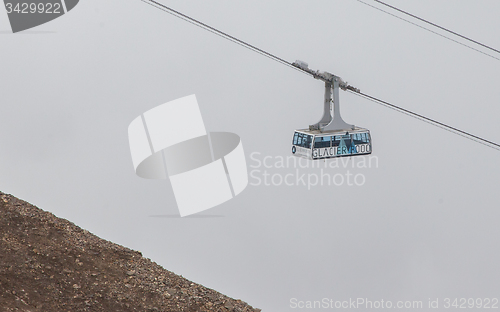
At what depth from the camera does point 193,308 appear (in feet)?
86.5

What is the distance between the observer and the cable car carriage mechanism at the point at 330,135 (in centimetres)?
2500

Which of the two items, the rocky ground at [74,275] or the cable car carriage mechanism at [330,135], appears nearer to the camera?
the rocky ground at [74,275]

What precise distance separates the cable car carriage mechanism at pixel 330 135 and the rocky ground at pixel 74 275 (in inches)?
329

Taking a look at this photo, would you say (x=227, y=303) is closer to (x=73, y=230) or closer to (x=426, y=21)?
(x=73, y=230)

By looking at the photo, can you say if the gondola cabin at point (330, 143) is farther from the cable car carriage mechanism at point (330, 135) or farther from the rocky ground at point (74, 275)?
the rocky ground at point (74, 275)

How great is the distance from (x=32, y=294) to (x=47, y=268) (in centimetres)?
202

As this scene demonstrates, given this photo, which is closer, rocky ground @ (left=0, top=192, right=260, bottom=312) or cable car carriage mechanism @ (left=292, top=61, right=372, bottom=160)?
rocky ground @ (left=0, top=192, right=260, bottom=312)

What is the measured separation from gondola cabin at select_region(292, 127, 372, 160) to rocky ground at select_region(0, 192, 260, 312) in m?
8.24

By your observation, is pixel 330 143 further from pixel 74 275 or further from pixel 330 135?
pixel 74 275

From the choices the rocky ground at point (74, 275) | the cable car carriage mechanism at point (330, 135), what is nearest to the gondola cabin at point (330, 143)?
the cable car carriage mechanism at point (330, 135)

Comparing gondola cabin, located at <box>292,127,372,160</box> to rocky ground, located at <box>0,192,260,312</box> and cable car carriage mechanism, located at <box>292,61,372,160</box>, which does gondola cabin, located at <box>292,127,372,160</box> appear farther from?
rocky ground, located at <box>0,192,260,312</box>

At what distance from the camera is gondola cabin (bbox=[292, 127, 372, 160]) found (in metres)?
25.0

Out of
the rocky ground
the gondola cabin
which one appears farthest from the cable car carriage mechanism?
the rocky ground

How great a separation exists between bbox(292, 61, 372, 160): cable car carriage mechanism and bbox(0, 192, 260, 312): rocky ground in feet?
27.5
